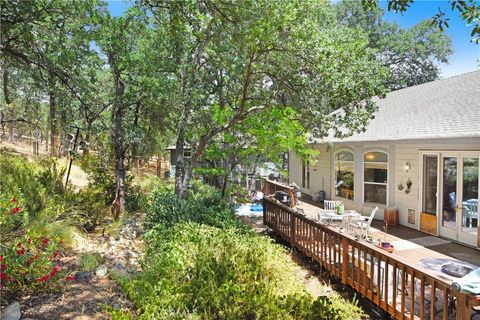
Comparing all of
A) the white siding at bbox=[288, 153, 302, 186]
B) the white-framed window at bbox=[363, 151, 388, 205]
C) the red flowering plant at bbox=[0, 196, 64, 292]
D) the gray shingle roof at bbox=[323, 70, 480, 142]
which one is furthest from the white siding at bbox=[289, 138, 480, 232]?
the red flowering plant at bbox=[0, 196, 64, 292]

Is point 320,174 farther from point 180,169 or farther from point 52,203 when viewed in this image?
point 52,203

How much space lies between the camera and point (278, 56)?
7.54m

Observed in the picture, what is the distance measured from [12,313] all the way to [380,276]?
15.8 feet

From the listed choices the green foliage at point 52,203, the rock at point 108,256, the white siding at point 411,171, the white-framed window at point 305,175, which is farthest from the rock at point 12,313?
the white-framed window at point 305,175

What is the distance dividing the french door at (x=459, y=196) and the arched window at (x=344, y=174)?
3.86 meters

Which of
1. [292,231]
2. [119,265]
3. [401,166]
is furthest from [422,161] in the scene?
[119,265]

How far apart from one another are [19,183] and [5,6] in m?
3.47

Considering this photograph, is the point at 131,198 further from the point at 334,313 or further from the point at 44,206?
the point at 334,313

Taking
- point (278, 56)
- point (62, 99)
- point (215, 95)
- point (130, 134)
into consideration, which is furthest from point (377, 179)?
point (62, 99)

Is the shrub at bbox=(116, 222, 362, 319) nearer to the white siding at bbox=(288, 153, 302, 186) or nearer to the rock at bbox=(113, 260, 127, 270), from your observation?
the rock at bbox=(113, 260, 127, 270)

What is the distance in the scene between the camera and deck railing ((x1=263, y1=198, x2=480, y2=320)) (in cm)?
378

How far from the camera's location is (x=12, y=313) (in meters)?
3.13

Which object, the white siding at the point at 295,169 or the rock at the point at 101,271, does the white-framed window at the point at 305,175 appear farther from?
the rock at the point at 101,271

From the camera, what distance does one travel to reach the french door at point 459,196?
293 inches
